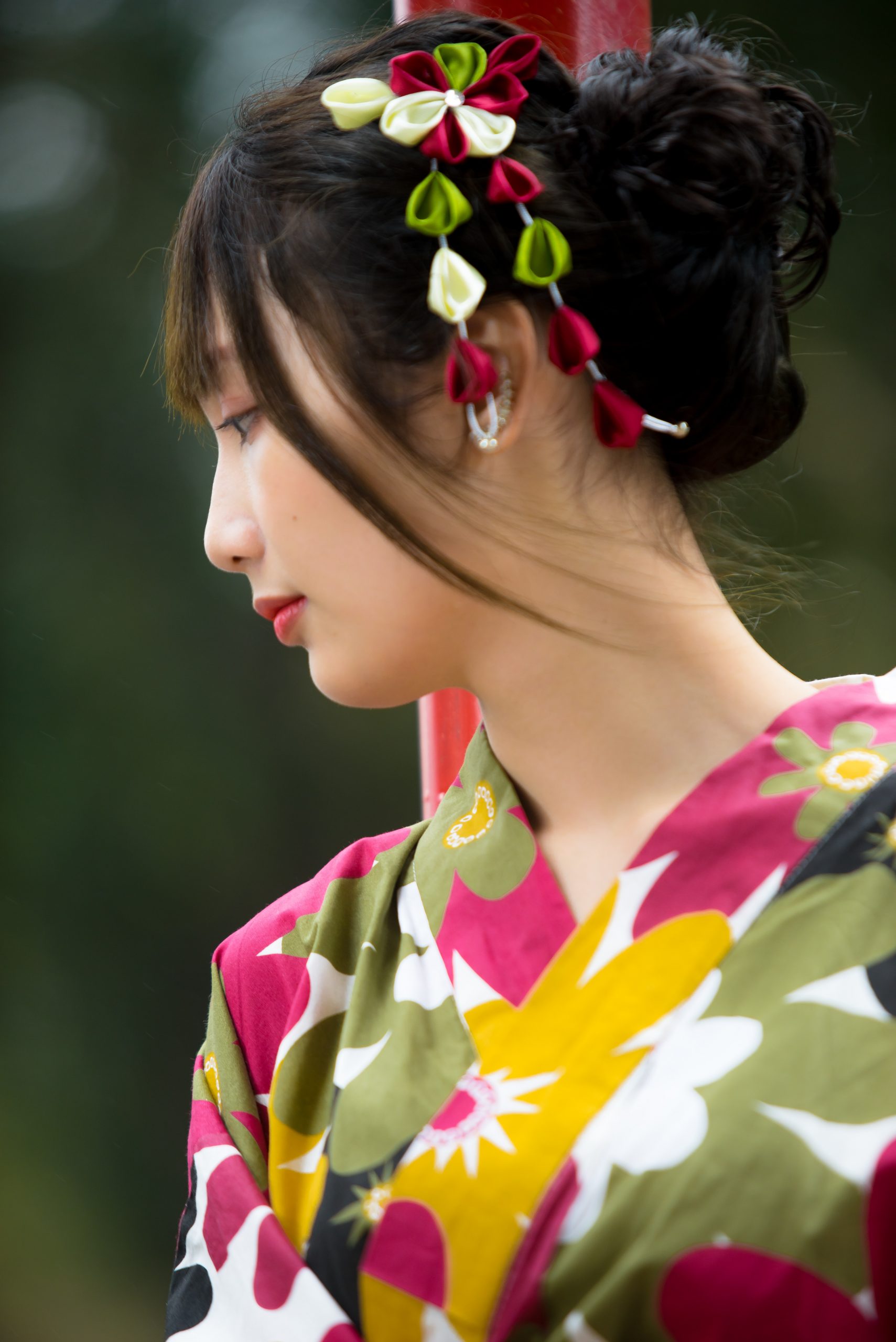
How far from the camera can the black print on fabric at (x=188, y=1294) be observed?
0.76 metres

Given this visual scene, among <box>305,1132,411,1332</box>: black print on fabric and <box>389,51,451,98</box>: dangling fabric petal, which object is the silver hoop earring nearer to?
<box>389,51,451,98</box>: dangling fabric petal

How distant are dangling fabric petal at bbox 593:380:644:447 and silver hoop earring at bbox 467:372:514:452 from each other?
53 millimetres

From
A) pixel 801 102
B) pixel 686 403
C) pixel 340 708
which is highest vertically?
pixel 801 102

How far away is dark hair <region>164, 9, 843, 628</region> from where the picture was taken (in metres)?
0.71

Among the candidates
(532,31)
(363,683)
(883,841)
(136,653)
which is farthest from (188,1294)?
(136,653)

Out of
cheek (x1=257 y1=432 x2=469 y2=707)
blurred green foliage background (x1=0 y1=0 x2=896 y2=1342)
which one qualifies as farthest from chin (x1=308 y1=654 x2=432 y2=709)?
blurred green foliage background (x1=0 y1=0 x2=896 y2=1342)

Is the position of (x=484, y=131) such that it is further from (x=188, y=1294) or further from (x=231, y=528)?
(x=188, y=1294)

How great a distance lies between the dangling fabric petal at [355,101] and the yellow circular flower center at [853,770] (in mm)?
469

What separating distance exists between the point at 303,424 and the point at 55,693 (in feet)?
4.95

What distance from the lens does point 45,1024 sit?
2072mm

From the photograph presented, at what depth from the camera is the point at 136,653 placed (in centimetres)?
209

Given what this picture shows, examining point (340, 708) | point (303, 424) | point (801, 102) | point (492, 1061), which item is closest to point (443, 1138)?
point (492, 1061)

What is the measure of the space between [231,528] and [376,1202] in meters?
0.41

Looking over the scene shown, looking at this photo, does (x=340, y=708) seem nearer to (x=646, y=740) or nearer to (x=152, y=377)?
(x=152, y=377)
